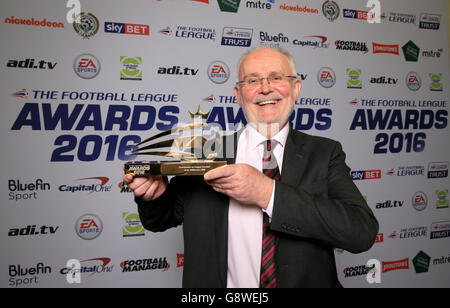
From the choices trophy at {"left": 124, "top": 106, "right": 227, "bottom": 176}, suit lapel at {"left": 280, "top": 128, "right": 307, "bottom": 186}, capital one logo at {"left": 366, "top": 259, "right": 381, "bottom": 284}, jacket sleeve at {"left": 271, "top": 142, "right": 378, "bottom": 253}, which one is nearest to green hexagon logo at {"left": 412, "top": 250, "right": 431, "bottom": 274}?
capital one logo at {"left": 366, "top": 259, "right": 381, "bottom": 284}

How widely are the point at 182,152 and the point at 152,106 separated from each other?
153cm

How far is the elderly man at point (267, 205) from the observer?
3.47 feet

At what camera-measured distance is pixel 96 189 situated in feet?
8.40

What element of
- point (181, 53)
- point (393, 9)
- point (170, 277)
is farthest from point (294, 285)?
point (393, 9)

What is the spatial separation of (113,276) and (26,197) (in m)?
0.99

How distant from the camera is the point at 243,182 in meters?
1.01

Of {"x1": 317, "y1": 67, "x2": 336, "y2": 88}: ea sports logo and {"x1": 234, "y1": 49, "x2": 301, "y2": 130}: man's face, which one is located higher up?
{"x1": 317, "y1": 67, "x2": 336, "y2": 88}: ea sports logo

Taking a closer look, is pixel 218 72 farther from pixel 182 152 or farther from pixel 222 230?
pixel 222 230

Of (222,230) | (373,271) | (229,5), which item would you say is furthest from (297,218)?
(373,271)

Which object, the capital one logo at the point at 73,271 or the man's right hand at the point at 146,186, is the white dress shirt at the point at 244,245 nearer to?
the man's right hand at the point at 146,186

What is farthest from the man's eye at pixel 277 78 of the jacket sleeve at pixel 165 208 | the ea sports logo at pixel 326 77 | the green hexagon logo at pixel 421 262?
the green hexagon logo at pixel 421 262

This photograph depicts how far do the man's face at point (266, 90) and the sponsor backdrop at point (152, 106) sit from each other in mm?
1386

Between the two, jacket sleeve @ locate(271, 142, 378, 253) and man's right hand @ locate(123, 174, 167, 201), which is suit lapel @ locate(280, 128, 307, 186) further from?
man's right hand @ locate(123, 174, 167, 201)

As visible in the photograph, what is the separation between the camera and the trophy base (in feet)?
3.66
